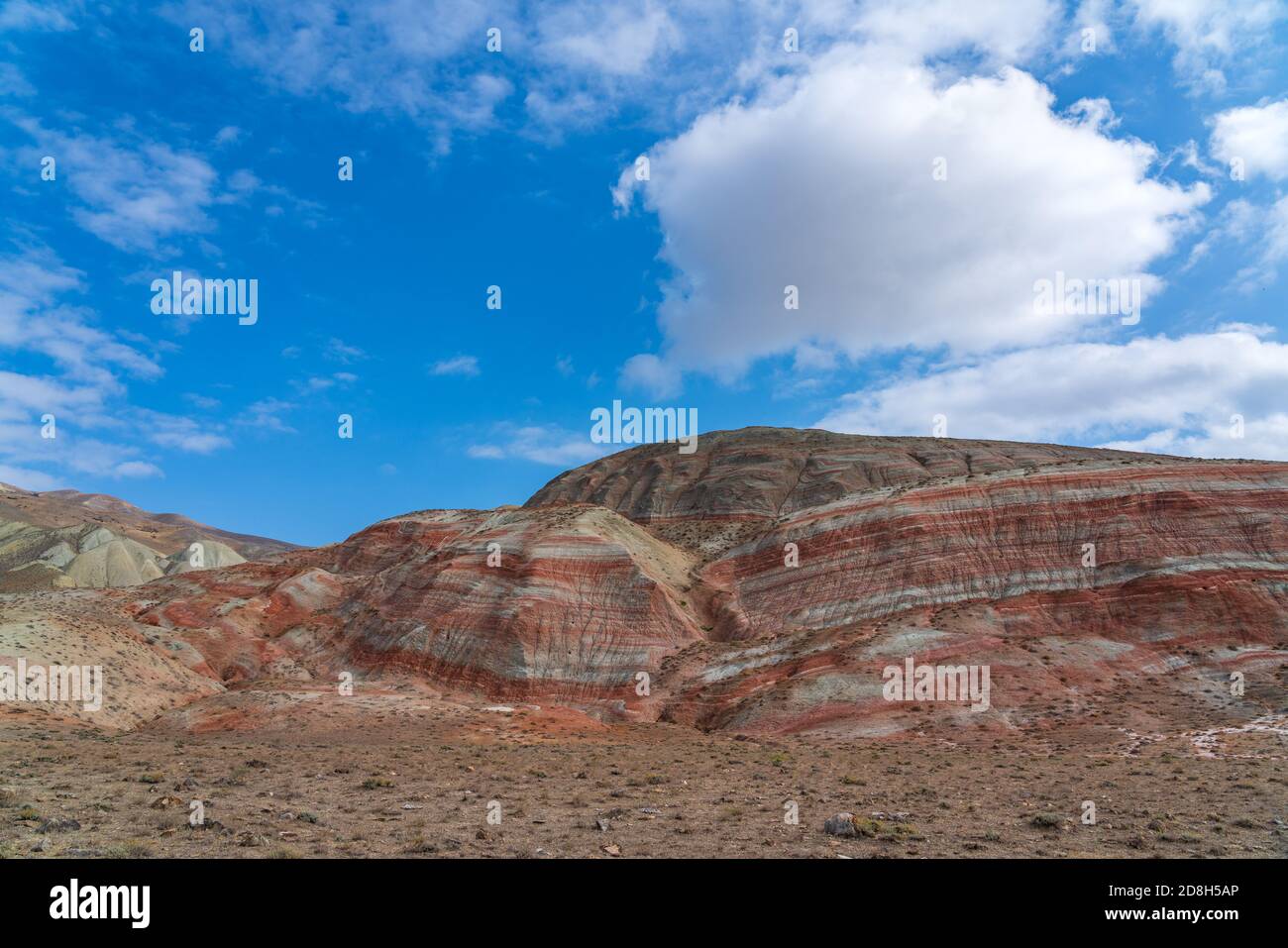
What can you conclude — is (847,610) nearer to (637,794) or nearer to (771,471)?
(637,794)

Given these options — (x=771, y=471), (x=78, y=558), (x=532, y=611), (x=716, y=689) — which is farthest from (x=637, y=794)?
(x=78, y=558)

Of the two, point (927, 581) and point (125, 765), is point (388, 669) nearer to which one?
point (125, 765)

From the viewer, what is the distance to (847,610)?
41938 millimetres

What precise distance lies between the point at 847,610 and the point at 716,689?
9.96 meters

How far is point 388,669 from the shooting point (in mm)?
42375

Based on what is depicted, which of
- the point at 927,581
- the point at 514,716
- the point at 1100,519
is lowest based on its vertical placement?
the point at 514,716

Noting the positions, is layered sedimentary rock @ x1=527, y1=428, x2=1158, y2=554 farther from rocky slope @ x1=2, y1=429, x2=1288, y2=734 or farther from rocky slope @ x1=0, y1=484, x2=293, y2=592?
rocky slope @ x1=0, y1=484, x2=293, y2=592

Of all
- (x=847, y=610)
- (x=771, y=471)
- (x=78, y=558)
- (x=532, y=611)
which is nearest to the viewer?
(x=847, y=610)

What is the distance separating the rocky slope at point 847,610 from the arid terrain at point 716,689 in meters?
0.17

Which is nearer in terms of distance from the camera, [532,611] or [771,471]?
[532,611]

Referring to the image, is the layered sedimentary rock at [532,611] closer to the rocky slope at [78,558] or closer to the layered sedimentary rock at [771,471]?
the layered sedimentary rock at [771,471]

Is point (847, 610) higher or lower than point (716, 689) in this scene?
higher
